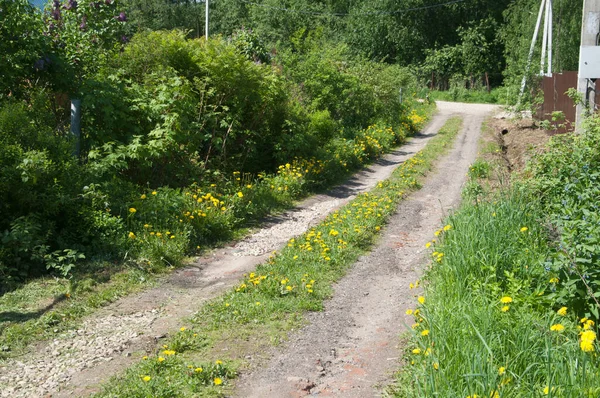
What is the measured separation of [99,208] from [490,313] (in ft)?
18.0

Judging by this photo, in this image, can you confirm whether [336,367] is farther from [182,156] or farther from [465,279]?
[182,156]

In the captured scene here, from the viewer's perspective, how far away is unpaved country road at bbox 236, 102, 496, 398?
4.92m

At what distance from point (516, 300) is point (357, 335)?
1459mm

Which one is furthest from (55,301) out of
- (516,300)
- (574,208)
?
(574,208)

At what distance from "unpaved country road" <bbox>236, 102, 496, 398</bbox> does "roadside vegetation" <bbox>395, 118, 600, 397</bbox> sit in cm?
29

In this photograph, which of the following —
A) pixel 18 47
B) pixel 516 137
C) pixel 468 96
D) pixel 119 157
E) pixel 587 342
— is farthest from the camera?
pixel 468 96

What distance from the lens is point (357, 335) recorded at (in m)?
5.93

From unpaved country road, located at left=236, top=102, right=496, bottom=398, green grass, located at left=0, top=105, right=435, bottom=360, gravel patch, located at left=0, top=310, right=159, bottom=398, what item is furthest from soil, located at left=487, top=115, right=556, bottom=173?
gravel patch, located at left=0, top=310, right=159, bottom=398

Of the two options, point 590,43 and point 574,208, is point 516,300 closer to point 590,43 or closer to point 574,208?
point 574,208

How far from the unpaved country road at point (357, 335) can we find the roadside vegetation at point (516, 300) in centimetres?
29

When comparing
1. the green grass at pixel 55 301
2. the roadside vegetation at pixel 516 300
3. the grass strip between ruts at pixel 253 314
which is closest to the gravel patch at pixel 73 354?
the green grass at pixel 55 301

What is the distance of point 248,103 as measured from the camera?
12.7 metres

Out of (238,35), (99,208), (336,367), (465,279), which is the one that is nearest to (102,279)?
(99,208)

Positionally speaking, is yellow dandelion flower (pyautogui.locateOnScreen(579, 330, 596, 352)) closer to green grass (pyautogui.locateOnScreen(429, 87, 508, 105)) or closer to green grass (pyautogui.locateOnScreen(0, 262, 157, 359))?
green grass (pyautogui.locateOnScreen(0, 262, 157, 359))
